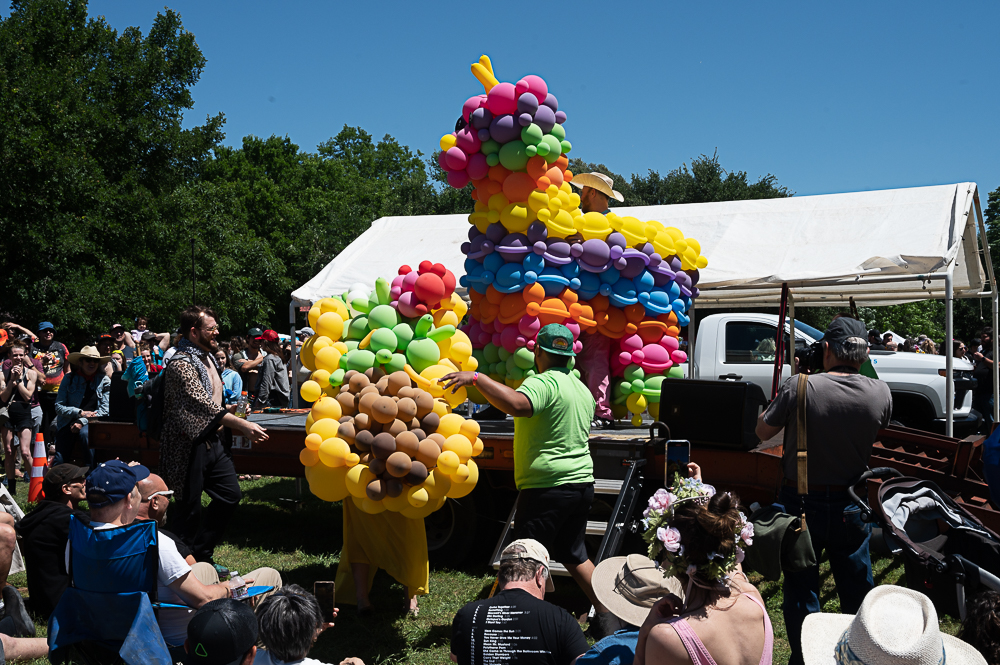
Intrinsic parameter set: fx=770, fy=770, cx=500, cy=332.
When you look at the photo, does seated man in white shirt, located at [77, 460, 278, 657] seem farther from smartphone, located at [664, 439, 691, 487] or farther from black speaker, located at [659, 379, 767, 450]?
black speaker, located at [659, 379, 767, 450]

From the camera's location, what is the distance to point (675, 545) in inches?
92.6

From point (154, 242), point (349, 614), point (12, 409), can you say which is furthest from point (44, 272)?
point (349, 614)

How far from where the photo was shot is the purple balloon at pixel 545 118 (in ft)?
21.9

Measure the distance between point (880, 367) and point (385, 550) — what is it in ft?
26.2

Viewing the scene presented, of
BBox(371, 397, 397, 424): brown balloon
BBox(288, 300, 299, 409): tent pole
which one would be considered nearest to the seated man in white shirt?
BBox(371, 397, 397, 424): brown balloon

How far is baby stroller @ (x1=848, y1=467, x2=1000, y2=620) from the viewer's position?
3.03 meters

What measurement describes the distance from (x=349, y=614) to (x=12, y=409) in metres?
6.30

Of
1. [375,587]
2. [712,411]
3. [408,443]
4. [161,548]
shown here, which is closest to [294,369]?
[375,587]

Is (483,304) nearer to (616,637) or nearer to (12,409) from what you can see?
(616,637)

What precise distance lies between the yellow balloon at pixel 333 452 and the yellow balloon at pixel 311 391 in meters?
0.40

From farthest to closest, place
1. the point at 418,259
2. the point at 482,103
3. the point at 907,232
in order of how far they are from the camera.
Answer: the point at 418,259 → the point at 907,232 → the point at 482,103

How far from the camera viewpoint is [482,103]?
682 cm

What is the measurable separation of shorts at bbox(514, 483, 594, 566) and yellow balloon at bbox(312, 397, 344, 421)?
1.34m

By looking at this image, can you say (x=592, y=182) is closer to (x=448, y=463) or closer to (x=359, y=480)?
(x=448, y=463)
